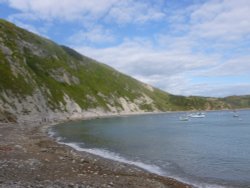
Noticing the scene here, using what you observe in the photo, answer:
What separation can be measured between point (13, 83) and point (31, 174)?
114 m

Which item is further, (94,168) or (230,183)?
(94,168)

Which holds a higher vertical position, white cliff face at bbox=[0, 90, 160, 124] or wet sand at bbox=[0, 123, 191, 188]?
white cliff face at bbox=[0, 90, 160, 124]

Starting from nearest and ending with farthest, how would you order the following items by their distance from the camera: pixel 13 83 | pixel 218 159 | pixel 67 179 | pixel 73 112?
pixel 67 179 → pixel 218 159 → pixel 13 83 → pixel 73 112

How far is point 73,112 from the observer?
189m

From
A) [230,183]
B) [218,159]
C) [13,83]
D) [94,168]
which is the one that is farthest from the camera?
[13,83]

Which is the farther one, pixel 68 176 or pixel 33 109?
pixel 33 109

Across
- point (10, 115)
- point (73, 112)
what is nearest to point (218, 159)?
point (10, 115)

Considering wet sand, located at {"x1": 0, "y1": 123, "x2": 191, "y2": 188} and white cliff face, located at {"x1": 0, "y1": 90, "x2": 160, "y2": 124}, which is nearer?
wet sand, located at {"x1": 0, "y1": 123, "x2": 191, "y2": 188}

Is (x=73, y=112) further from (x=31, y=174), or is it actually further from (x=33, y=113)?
(x=31, y=174)

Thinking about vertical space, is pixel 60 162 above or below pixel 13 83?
below

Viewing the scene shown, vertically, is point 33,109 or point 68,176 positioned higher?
point 33,109

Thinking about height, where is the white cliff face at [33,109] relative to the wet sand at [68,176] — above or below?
above

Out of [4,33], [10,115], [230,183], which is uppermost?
[4,33]

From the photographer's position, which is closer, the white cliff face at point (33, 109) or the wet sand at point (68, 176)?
the wet sand at point (68, 176)
